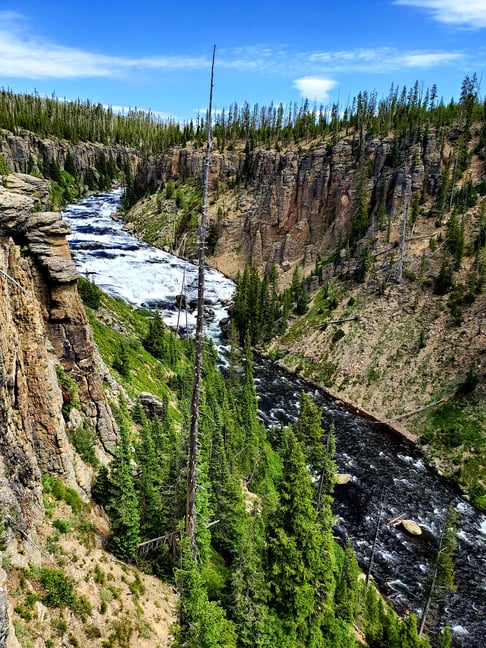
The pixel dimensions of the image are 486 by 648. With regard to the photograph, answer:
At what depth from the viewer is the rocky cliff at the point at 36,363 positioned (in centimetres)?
1590

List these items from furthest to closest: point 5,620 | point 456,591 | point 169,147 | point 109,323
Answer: point 169,147 < point 109,323 < point 456,591 < point 5,620

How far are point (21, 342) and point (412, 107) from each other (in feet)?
434

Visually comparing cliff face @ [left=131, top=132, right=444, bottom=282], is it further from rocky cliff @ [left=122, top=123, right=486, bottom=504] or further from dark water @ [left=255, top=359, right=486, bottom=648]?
dark water @ [left=255, top=359, right=486, bottom=648]

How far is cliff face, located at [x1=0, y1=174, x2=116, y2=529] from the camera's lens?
52.5 ft

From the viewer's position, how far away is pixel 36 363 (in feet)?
62.1

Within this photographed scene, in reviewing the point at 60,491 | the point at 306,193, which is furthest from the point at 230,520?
the point at 306,193

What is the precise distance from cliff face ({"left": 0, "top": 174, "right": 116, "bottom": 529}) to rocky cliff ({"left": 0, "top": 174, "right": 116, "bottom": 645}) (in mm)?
37

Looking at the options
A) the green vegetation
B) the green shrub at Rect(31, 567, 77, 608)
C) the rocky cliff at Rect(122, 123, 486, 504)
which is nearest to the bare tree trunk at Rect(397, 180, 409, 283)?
the rocky cliff at Rect(122, 123, 486, 504)

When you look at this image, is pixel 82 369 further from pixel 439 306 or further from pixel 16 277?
pixel 439 306

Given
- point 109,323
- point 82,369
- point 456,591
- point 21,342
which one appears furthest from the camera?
point 109,323

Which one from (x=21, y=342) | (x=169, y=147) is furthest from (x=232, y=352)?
(x=169, y=147)

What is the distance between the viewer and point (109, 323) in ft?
187

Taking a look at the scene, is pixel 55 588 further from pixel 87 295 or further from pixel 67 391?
pixel 87 295

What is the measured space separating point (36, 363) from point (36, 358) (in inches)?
9.0
